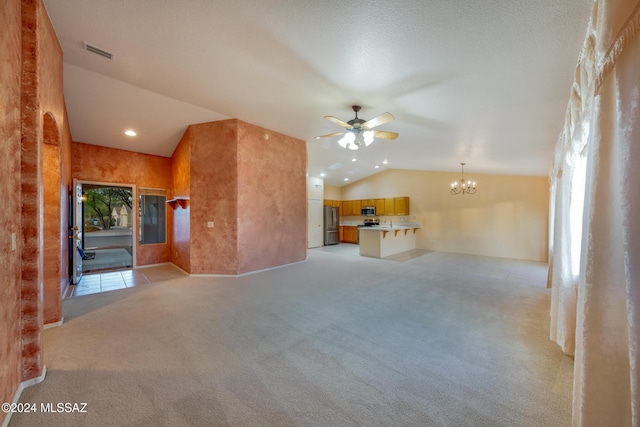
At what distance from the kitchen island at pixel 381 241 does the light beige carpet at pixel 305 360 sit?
3191 mm

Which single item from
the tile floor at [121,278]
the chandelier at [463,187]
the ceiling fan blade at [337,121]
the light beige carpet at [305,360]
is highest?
the ceiling fan blade at [337,121]

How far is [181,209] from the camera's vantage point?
5242 millimetres

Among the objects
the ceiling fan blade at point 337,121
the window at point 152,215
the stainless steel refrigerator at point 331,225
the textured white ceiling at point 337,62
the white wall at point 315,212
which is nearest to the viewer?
the textured white ceiling at point 337,62

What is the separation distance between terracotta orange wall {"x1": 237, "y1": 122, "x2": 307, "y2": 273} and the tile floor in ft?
5.17

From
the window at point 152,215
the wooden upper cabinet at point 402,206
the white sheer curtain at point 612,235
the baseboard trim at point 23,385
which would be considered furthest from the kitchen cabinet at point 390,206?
the baseboard trim at point 23,385

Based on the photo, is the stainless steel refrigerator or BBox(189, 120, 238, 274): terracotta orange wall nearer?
BBox(189, 120, 238, 274): terracotta orange wall

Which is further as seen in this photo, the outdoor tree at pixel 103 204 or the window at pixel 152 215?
the outdoor tree at pixel 103 204

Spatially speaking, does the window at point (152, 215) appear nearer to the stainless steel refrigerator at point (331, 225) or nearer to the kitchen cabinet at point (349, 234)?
the stainless steel refrigerator at point (331, 225)

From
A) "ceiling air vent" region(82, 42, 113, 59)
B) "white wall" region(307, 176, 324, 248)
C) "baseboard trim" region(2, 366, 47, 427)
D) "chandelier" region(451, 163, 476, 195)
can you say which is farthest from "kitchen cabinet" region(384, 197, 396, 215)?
"baseboard trim" region(2, 366, 47, 427)

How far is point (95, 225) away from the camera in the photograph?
1259 cm

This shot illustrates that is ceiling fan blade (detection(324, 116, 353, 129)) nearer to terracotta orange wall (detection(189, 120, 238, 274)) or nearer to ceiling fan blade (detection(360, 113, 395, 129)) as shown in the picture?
ceiling fan blade (detection(360, 113, 395, 129))

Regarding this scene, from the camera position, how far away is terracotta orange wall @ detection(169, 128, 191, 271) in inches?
190

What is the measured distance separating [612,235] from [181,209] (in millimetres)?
5989

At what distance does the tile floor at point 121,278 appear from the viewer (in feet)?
13.0
